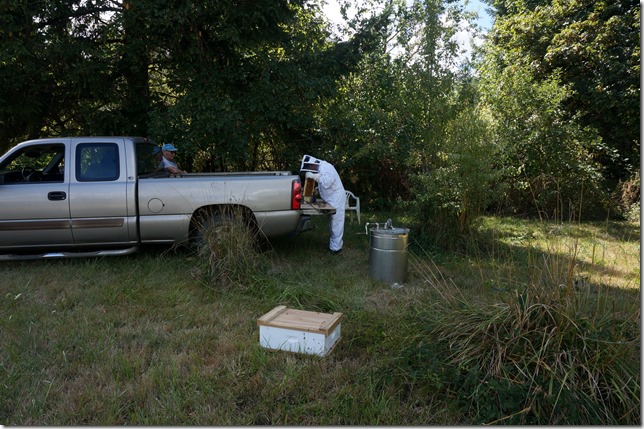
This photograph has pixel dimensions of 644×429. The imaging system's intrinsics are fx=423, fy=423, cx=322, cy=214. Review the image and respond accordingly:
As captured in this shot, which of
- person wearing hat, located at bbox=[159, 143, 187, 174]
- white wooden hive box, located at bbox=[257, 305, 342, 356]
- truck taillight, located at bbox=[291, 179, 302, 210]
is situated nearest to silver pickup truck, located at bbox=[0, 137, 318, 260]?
truck taillight, located at bbox=[291, 179, 302, 210]

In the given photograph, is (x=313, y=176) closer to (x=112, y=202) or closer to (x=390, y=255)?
(x=390, y=255)

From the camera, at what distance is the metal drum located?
5.50 metres

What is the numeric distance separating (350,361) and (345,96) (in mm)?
9540

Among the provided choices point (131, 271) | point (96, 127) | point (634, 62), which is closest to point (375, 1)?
point (634, 62)

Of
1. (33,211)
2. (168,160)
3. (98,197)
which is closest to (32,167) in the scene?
(33,211)

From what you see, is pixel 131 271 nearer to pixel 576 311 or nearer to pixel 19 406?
pixel 19 406

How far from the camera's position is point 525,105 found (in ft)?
36.9

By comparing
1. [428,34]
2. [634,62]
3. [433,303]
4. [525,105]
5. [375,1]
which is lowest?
[433,303]

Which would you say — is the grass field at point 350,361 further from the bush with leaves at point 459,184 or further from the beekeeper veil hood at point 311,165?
the bush with leaves at point 459,184

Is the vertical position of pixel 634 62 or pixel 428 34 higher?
pixel 428 34

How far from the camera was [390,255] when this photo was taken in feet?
18.1

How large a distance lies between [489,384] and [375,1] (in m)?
21.5

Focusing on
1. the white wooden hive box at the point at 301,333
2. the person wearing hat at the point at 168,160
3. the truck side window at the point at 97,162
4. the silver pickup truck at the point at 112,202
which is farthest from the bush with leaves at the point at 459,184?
the truck side window at the point at 97,162

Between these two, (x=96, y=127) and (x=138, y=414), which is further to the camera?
(x=96, y=127)
